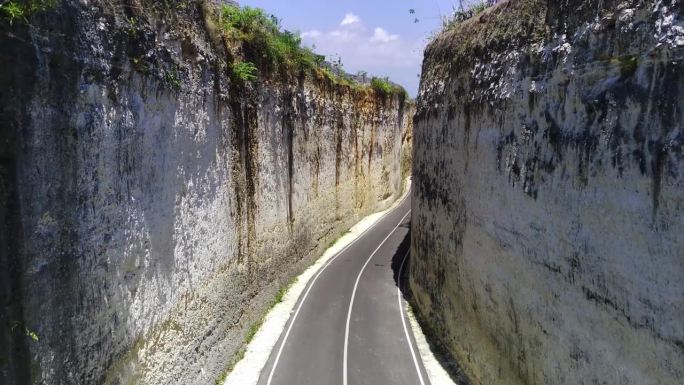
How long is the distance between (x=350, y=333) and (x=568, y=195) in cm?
853

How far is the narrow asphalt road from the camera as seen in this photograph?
41.6 ft

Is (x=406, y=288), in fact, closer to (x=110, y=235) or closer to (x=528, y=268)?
(x=528, y=268)

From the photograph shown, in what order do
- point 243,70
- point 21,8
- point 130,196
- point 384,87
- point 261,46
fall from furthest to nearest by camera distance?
point 384,87 → point 261,46 → point 243,70 → point 130,196 → point 21,8

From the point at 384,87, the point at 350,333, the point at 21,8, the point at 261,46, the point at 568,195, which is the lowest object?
the point at 350,333

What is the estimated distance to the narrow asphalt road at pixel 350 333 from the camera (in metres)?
12.7

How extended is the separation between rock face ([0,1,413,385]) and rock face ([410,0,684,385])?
5841 millimetres

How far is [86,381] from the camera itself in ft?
24.4

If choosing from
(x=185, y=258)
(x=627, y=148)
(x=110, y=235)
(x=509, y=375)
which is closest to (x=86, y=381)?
(x=110, y=235)

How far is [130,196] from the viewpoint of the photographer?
28.9 feet

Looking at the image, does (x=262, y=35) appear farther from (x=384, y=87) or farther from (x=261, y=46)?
(x=384, y=87)

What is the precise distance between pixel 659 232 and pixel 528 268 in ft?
11.1

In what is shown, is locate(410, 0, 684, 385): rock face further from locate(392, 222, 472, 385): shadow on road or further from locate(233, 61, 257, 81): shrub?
locate(233, 61, 257, 81): shrub

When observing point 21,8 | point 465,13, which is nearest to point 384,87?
point 465,13

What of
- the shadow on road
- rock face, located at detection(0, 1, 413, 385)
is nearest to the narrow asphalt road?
the shadow on road
